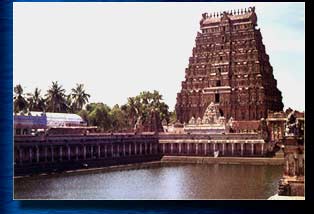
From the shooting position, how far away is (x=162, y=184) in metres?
7.74

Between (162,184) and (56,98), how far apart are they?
179cm

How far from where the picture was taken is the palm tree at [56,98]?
24.8 ft

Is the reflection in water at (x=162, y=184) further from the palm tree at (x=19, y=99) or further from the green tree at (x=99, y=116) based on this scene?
the palm tree at (x=19, y=99)

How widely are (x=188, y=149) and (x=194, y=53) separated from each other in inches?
54.9

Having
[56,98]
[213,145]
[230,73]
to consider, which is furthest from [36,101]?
[230,73]

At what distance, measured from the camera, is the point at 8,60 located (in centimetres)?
711

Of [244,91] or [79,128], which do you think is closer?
[79,128]

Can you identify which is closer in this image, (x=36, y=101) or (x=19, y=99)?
(x=19, y=99)

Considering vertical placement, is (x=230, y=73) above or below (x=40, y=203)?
above

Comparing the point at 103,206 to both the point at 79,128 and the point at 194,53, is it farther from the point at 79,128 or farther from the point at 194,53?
the point at 194,53

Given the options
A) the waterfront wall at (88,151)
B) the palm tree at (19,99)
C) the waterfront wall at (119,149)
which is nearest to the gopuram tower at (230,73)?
the waterfront wall at (119,149)

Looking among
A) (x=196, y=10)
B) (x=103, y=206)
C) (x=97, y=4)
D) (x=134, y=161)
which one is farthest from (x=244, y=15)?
(x=103, y=206)

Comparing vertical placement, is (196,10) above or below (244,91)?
above

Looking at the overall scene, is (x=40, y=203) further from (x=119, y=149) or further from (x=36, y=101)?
(x=119, y=149)
